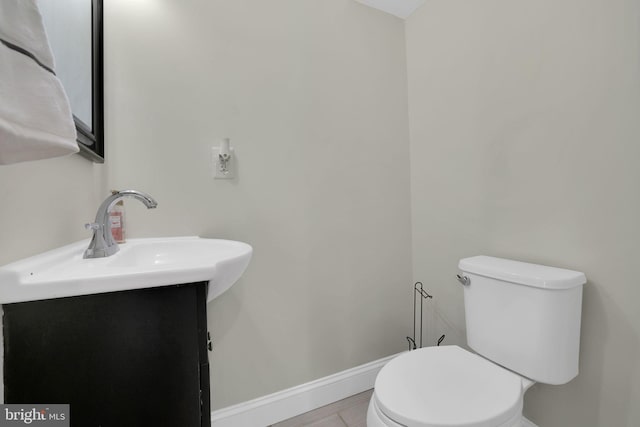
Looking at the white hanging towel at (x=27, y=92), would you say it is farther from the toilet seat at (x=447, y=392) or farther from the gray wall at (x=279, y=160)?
the toilet seat at (x=447, y=392)

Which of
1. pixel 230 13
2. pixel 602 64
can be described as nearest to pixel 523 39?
pixel 602 64

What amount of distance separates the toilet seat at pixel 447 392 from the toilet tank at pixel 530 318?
138mm

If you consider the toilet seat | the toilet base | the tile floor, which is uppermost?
the toilet seat

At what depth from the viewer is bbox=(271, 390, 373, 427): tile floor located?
1226 millimetres

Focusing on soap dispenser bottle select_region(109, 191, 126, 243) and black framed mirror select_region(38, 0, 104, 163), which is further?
soap dispenser bottle select_region(109, 191, 126, 243)

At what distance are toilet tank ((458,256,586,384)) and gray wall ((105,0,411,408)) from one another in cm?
59

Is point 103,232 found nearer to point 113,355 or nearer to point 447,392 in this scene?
point 113,355

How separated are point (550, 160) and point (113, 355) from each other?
1.48 m

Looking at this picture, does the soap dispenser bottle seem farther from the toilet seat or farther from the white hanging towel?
the toilet seat

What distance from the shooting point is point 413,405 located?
0.72 metres

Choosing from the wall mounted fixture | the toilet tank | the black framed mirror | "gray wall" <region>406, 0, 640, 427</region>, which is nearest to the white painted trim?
"gray wall" <region>406, 0, 640, 427</region>

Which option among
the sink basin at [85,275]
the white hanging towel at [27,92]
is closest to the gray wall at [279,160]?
the sink basin at [85,275]

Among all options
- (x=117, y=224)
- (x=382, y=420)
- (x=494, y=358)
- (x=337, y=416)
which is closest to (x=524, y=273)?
(x=494, y=358)

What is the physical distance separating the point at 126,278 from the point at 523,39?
1.58 m
